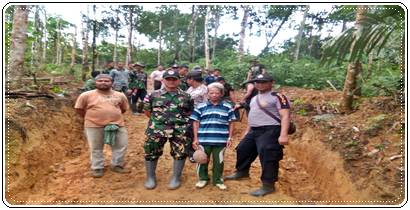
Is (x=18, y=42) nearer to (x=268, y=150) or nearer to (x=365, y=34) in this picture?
(x=268, y=150)

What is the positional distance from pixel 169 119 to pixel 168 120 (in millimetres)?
18

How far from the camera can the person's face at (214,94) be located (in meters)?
4.75

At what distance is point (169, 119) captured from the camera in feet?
16.0

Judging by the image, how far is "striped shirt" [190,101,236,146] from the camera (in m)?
4.78

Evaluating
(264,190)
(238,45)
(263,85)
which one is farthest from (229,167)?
(238,45)

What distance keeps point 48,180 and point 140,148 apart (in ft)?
6.83

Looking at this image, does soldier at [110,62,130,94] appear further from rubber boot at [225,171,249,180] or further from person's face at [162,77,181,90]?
rubber boot at [225,171,249,180]

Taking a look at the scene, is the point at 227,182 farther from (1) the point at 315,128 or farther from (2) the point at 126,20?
(2) the point at 126,20

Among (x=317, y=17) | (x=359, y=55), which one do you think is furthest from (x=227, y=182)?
(x=317, y=17)

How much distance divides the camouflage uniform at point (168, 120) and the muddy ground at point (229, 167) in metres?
0.58

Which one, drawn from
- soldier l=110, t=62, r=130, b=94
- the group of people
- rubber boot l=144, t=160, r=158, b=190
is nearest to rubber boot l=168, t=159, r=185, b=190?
the group of people

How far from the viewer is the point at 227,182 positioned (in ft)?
17.3

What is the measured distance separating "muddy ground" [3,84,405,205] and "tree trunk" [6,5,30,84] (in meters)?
1.06

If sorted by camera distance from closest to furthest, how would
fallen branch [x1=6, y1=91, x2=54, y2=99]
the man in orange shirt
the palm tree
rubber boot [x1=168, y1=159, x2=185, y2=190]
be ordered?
the palm tree < rubber boot [x1=168, y1=159, x2=185, y2=190] < the man in orange shirt < fallen branch [x1=6, y1=91, x2=54, y2=99]
